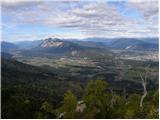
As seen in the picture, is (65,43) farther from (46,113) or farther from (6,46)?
(6,46)

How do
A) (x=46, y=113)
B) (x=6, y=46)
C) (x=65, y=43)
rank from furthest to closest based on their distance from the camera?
(x=65, y=43) → (x=46, y=113) → (x=6, y=46)

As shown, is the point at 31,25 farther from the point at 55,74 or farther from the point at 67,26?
the point at 55,74

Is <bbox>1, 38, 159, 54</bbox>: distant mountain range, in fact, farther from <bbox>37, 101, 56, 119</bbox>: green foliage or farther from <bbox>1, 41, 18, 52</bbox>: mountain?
<bbox>37, 101, 56, 119</bbox>: green foliage

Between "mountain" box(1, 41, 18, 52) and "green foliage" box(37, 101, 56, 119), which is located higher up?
"mountain" box(1, 41, 18, 52)

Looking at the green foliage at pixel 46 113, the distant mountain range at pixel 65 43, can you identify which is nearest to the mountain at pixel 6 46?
the distant mountain range at pixel 65 43

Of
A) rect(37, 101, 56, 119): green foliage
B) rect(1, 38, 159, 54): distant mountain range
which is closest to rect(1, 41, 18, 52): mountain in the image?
rect(1, 38, 159, 54): distant mountain range

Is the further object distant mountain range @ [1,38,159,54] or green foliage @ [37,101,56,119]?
distant mountain range @ [1,38,159,54]

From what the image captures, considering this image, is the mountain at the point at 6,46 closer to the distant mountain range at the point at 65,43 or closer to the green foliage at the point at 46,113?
the distant mountain range at the point at 65,43

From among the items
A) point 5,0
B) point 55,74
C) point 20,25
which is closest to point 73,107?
point 20,25

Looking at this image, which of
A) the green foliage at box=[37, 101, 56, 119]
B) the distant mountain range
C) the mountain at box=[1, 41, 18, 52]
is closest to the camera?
the mountain at box=[1, 41, 18, 52]

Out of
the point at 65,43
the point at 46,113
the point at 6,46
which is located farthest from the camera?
the point at 65,43

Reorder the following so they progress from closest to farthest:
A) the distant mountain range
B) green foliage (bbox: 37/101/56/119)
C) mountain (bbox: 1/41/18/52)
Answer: mountain (bbox: 1/41/18/52)
green foliage (bbox: 37/101/56/119)
the distant mountain range

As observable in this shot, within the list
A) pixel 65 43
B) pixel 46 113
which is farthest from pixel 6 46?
pixel 65 43
